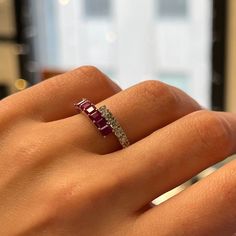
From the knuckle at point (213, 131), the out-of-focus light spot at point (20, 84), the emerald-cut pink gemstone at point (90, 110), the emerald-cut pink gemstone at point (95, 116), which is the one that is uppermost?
the emerald-cut pink gemstone at point (90, 110)

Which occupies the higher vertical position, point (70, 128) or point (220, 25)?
point (70, 128)

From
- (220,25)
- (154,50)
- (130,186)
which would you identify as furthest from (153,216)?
(154,50)

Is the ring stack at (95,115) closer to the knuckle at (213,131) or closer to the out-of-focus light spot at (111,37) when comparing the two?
the knuckle at (213,131)

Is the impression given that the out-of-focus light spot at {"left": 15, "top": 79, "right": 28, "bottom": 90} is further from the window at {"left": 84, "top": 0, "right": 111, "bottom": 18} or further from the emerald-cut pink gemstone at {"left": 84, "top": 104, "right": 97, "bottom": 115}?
the emerald-cut pink gemstone at {"left": 84, "top": 104, "right": 97, "bottom": 115}

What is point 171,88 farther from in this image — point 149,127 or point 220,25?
point 220,25

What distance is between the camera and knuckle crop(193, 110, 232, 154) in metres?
0.34

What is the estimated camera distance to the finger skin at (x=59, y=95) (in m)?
0.38

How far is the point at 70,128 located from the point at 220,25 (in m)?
1.58

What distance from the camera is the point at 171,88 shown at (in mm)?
388

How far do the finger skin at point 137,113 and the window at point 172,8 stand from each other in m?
2.14

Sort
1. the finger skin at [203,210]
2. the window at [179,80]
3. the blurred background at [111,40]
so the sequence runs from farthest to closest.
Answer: the window at [179,80]
the blurred background at [111,40]
the finger skin at [203,210]

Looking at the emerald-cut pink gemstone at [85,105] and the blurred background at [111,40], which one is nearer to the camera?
the emerald-cut pink gemstone at [85,105]

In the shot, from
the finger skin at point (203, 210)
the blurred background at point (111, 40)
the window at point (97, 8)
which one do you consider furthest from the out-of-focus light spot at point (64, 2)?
the finger skin at point (203, 210)

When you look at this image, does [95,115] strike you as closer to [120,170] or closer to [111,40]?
[120,170]
